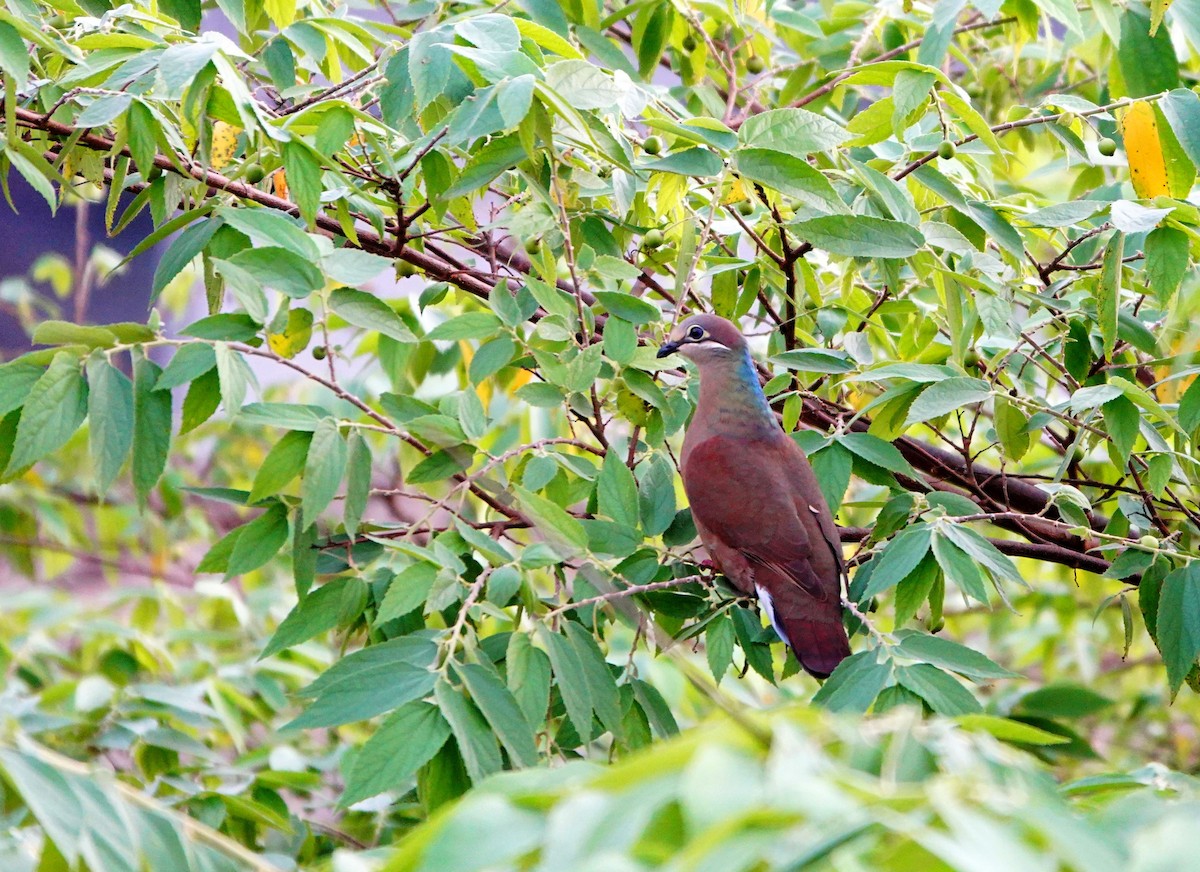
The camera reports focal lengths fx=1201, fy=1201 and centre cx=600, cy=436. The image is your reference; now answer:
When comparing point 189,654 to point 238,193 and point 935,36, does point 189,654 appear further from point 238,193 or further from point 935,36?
point 935,36

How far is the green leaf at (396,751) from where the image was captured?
1268 millimetres

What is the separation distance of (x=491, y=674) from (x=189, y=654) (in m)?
2.78

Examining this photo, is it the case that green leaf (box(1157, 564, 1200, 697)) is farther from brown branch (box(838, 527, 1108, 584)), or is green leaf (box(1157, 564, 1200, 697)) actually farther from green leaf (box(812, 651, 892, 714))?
green leaf (box(812, 651, 892, 714))

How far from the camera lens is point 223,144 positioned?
2.16 meters

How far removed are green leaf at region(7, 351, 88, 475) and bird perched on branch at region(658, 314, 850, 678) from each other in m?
1.07

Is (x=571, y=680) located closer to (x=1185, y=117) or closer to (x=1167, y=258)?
(x=1167, y=258)

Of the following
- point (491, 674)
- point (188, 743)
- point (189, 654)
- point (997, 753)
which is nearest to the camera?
point (997, 753)

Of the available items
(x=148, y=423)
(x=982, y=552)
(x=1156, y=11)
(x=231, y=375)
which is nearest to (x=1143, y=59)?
(x=1156, y=11)

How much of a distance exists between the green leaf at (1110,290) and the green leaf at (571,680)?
884mm

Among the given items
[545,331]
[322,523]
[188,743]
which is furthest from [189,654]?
[545,331]

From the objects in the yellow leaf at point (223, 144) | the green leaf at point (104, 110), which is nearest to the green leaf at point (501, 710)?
the green leaf at point (104, 110)

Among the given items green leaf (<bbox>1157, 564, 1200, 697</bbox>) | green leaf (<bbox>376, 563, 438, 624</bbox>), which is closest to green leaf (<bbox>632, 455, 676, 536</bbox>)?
green leaf (<bbox>376, 563, 438, 624</bbox>)

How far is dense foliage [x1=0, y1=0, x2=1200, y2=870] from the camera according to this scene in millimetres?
1007

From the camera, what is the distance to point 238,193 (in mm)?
1861
